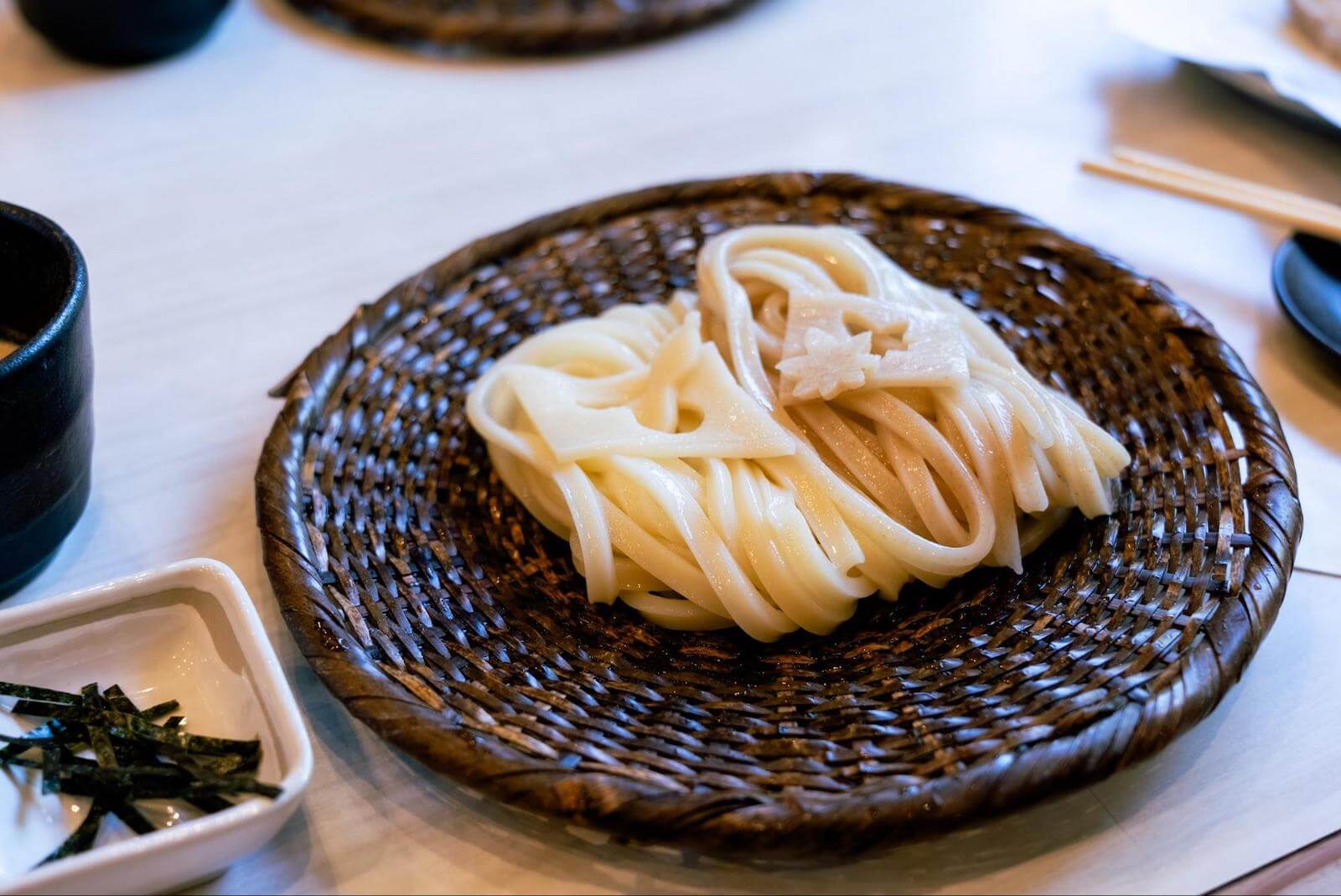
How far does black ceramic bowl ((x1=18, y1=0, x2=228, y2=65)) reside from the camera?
258cm

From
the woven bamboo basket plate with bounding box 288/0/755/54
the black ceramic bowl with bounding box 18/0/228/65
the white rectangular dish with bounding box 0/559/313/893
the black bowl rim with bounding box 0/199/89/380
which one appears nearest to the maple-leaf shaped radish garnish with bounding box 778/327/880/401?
the white rectangular dish with bounding box 0/559/313/893

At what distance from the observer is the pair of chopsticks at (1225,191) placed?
1.89 m

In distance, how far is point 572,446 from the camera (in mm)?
1510

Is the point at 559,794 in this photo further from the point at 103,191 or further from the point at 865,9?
the point at 865,9

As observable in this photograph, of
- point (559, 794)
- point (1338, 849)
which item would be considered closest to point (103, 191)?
point (559, 794)

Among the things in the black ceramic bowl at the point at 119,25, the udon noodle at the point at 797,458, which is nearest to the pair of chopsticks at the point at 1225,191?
the udon noodle at the point at 797,458

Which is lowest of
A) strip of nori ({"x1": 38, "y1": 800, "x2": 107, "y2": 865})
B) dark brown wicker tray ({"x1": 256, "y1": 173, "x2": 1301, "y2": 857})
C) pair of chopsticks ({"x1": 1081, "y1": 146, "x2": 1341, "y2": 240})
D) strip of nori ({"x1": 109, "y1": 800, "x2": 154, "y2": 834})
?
strip of nori ({"x1": 38, "y1": 800, "x2": 107, "y2": 865})

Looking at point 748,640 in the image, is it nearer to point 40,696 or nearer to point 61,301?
point 40,696

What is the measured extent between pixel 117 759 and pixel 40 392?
0.40 m

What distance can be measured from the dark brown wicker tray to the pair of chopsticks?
38 centimetres

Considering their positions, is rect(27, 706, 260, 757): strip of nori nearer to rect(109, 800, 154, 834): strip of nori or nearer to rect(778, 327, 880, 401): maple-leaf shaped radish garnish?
→ rect(109, 800, 154, 834): strip of nori

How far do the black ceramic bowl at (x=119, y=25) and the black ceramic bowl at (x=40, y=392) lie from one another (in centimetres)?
136

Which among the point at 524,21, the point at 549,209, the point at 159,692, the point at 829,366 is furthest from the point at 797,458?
the point at 524,21

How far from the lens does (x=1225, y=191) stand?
2.01 meters
